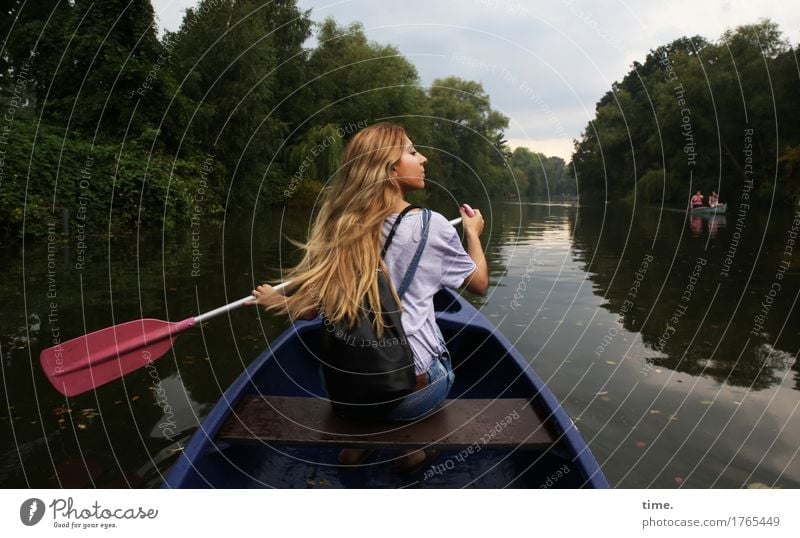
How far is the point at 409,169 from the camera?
2691mm

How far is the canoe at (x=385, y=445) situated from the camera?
267 cm

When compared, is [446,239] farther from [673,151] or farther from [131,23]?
[673,151]

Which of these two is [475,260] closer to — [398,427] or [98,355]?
[398,427]

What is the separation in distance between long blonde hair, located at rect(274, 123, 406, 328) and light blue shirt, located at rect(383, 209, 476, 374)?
0.08 m

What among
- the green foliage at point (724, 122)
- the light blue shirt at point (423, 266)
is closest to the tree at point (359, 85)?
the green foliage at point (724, 122)

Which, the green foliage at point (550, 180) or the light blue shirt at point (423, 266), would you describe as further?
the green foliage at point (550, 180)

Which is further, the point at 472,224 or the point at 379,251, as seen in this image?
the point at 472,224

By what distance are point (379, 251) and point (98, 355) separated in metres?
2.24

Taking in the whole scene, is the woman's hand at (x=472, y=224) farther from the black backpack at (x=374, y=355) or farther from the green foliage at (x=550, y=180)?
the green foliage at (x=550, y=180)

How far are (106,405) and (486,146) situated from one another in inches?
1176

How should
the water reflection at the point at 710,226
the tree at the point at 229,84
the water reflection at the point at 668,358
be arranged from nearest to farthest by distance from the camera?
the water reflection at the point at 668,358
the water reflection at the point at 710,226
the tree at the point at 229,84

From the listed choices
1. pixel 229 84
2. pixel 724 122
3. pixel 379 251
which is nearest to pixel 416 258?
pixel 379 251

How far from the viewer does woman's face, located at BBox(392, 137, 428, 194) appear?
2686mm

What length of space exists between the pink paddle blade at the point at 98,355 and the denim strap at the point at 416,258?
70.0 inches
